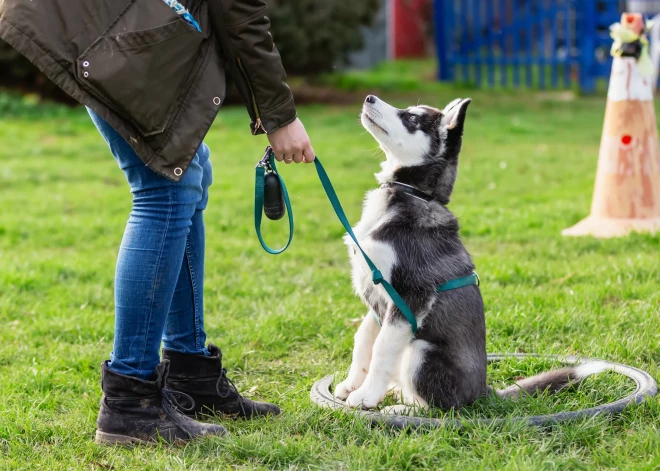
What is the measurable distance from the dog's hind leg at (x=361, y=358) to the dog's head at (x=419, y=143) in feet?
1.90

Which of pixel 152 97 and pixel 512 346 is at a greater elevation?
pixel 152 97

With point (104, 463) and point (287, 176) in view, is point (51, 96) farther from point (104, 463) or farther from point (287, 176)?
point (104, 463)

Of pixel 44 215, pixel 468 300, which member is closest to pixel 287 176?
pixel 44 215

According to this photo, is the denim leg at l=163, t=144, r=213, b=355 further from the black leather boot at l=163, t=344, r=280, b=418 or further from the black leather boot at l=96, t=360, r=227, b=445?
the black leather boot at l=96, t=360, r=227, b=445

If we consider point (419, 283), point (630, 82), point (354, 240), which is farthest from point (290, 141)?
point (630, 82)

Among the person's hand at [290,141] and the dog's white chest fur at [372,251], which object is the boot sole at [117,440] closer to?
the dog's white chest fur at [372,251]

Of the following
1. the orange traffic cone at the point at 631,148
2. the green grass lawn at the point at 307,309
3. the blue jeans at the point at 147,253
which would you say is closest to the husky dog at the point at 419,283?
the green grass lawn at the point at 307,309

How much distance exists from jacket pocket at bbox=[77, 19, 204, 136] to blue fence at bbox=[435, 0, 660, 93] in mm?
14207

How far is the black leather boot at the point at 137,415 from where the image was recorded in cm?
300

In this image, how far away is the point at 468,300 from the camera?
10.7ft

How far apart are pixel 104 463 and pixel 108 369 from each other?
12.7 inches

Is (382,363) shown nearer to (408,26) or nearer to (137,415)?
(137,415)

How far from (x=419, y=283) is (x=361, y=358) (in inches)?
17.1

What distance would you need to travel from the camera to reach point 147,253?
2.92 m
